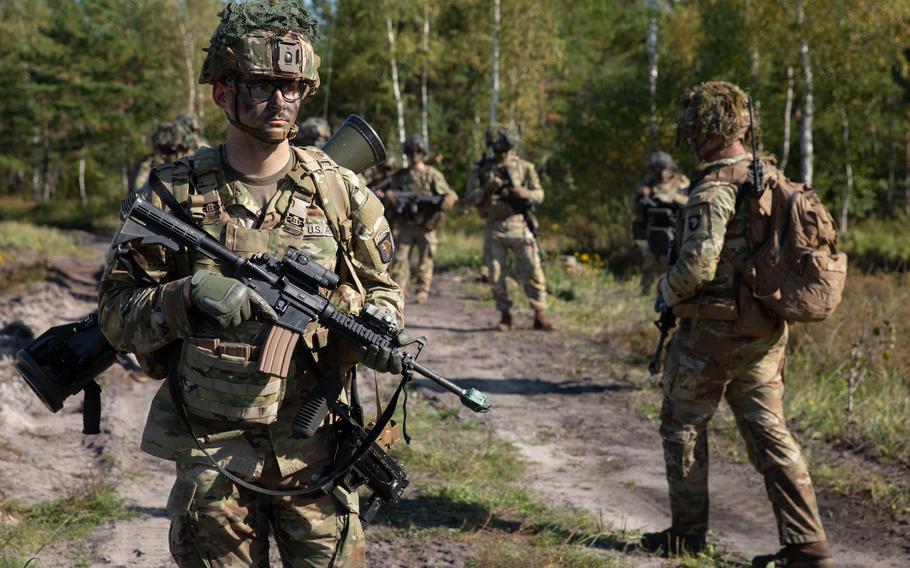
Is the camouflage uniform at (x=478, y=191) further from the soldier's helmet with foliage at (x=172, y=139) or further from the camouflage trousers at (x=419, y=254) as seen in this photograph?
the soldier's helmet with foliage at (x=172, y=139)

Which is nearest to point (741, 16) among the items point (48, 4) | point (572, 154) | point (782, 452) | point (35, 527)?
point (572, 154)

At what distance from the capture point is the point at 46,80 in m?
30.9

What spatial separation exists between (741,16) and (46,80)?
23.9 meters

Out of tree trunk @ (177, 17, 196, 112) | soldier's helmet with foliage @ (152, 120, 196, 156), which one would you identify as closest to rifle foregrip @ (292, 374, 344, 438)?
soldier's helmet with foliage @ (152, 120, 196, 156)

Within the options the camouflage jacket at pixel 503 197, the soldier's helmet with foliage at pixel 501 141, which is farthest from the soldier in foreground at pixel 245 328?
the camouflage jacket at pixel 503 197

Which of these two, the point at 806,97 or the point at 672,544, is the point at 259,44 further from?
the point at 806,97

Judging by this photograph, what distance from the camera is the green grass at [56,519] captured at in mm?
4023

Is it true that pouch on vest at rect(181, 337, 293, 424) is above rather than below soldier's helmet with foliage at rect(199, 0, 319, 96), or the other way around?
below

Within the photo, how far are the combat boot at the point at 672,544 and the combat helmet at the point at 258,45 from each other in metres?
2.92

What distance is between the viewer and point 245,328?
2.47 m

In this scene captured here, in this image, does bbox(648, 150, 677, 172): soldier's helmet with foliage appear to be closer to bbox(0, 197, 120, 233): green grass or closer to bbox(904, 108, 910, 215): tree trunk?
bbox(904, 108, 910, 215): tree trunk

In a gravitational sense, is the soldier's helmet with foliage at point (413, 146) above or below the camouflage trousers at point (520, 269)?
above

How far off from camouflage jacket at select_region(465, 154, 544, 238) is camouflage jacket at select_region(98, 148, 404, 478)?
279 inches

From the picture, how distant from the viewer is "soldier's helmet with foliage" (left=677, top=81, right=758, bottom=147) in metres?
4.08
